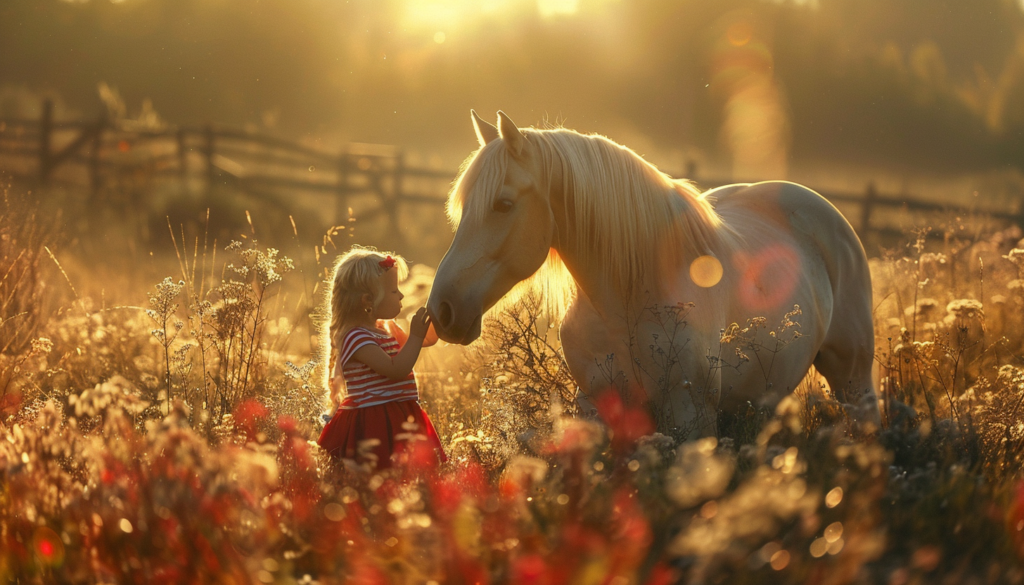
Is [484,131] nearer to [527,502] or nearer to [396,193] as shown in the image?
[527,502]

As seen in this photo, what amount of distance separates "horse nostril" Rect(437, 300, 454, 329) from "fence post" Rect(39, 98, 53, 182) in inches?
626

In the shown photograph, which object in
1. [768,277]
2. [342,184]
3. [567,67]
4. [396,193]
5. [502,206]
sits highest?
[567,67]

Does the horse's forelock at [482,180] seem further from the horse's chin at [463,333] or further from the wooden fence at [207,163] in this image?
the wooden fence at [207,163]

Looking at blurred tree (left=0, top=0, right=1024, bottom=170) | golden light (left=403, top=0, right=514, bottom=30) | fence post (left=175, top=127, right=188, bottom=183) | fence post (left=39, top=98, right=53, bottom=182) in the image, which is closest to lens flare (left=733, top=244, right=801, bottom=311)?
fence post (left=175, top=127, right=188, bottom=183)

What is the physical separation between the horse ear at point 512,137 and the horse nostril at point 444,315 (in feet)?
2.11

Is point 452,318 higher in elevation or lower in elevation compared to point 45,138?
lower

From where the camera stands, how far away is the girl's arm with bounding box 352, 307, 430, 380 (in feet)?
10.3

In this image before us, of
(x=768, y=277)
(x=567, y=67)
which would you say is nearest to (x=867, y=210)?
(x=768, y=277)

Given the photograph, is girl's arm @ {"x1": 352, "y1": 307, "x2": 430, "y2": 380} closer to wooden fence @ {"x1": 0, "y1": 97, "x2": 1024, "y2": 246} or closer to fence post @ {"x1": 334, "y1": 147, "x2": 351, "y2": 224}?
wooden fence @ {"x1": 0, "y1": 97, "x2": 1024, "y2": 246}

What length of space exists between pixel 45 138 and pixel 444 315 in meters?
16.4

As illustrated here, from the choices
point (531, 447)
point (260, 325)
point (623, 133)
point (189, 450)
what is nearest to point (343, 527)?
point (189, 450)

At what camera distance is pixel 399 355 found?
3158 millimetres

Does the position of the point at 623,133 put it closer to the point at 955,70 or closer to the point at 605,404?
the point at 955,70

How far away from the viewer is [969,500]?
2.28 metres
